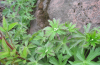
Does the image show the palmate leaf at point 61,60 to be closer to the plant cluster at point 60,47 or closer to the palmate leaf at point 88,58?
the plant cluster at point 60,47

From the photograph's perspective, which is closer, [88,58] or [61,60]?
[88,58]

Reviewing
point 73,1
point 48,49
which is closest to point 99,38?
point 48,49

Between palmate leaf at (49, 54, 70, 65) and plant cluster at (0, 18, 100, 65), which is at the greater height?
plant cluster at (0, 18, 100, 65)

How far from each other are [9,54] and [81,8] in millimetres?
1581

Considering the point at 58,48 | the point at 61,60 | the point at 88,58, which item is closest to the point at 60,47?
the point at 58,48

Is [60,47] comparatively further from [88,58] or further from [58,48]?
[88,58]

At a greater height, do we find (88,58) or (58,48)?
(58,48)

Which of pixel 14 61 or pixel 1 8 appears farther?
pixel 1 8

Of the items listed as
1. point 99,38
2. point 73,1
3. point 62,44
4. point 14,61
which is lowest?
point 14,61

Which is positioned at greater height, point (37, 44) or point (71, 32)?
point (71, 32)

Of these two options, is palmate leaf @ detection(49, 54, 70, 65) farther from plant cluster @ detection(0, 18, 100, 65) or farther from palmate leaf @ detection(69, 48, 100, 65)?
palmate leaf @ detection(69, 48, 100, 65)

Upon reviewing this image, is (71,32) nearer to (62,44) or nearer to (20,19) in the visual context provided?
(62,44)

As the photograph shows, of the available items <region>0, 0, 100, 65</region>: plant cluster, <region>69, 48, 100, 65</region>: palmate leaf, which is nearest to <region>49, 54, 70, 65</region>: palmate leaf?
<region>0, 0, 100, 65</region>: plant cluster

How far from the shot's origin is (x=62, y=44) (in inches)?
67.2
